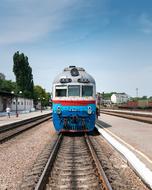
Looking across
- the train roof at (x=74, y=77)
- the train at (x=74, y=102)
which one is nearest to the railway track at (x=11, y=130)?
the train at (x=74, y=102)

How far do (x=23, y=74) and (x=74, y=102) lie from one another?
242ft

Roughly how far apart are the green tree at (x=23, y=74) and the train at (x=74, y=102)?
71939 millimetres

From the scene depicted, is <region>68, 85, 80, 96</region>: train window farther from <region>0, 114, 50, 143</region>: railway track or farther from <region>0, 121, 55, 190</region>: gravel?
<region>0, 121, 55, 190</region>: gravel

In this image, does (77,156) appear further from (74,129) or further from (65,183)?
(74,129)

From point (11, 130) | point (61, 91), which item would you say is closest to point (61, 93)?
point (61, 91)

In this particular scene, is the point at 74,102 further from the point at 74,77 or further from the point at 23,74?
the point at 23,74

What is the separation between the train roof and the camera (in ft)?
55.9

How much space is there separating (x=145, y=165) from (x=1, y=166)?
4080 mm

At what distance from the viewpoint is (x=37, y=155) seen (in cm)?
1078

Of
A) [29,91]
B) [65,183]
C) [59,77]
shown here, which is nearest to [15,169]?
[65,183]

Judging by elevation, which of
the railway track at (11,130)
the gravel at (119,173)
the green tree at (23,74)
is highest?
the green tree at (23,74)

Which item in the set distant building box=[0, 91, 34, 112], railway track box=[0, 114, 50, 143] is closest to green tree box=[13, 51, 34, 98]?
distant building box=[0, 91, 34, 112]

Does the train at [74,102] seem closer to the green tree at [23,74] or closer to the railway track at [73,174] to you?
the railway track at [73,174]

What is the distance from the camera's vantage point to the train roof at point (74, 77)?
17.0 m
